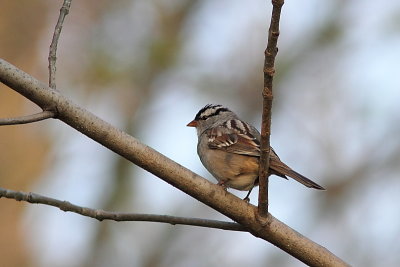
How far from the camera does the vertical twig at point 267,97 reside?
298 cm

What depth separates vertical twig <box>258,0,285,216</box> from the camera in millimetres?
2980

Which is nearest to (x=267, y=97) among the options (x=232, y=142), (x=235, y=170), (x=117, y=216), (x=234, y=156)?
(x=117, y=216)

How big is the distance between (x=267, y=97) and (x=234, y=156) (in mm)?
2203

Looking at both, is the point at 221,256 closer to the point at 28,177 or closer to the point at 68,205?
the point at 28,177

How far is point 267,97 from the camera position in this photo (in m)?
3.28

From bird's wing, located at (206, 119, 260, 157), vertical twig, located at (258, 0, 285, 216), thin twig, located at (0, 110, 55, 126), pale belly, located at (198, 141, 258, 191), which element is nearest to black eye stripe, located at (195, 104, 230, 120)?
bird's wing, located at (206, 119, 260, 157)

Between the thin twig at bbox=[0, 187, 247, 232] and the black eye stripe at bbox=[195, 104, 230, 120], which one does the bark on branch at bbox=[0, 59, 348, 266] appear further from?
the black eye stripe at bbox=[195, 104, 230, 120]

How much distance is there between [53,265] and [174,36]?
455cm

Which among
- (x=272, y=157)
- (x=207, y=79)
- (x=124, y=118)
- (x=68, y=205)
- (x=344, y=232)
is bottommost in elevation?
(x=68, y=205)

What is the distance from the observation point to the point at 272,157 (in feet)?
16.0

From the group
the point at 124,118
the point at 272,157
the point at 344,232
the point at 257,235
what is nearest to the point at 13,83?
the point at 257,235

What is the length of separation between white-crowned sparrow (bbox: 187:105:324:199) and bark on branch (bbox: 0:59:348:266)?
875mm

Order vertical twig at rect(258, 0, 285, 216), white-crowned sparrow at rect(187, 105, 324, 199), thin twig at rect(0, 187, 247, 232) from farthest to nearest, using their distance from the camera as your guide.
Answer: white-crowned sparrow at rect(187, 105, 324, 199) < thin twig at rect(0, 187, 247, 232) < vertical twig at rect(258, 0, 285, 216)

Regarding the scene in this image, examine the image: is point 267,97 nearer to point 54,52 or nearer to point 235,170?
point 54,52
